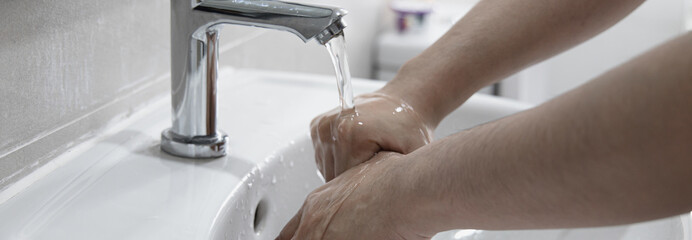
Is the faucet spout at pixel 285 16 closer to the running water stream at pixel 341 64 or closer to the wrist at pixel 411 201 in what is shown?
the running water stream at pixel 341 64

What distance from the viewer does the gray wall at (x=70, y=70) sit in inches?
20.7

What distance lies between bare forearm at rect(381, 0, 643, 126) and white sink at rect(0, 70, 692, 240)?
129 millimetres

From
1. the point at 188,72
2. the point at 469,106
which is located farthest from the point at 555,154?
the point at 469,106

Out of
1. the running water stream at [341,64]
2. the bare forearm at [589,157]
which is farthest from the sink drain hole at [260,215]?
the bare forearm at [589,157]

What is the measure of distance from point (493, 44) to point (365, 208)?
23 centimetres

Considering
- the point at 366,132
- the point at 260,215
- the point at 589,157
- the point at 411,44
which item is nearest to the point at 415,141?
the point at 366,132

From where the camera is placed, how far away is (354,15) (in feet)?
4.09

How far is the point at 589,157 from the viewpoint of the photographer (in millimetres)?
362

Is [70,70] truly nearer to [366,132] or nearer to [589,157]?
[366,132]

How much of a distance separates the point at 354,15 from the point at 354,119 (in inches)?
25.2

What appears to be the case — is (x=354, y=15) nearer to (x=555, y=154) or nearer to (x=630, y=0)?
(x=630, y=0)

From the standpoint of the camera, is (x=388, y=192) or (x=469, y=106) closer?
(x=388, y=192)

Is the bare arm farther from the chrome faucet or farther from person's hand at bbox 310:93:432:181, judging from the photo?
the chrome faucet

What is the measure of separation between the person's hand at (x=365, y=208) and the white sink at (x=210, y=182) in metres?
0.07
